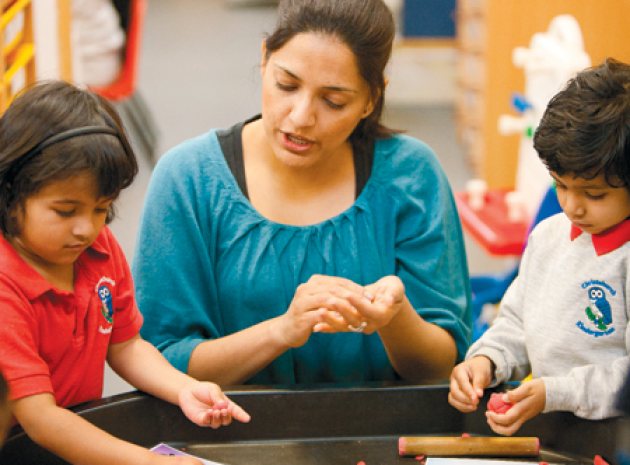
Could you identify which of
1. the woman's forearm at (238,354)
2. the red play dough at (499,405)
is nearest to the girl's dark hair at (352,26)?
the woman's forearm at (238,354)

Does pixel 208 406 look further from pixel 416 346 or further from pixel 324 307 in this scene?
pixel 416 346

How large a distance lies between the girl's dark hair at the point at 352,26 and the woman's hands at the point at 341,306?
34 centimetres

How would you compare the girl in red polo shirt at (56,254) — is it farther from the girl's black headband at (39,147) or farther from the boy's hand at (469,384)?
the boy's hand at (469,384)

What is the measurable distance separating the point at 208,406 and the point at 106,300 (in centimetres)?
19

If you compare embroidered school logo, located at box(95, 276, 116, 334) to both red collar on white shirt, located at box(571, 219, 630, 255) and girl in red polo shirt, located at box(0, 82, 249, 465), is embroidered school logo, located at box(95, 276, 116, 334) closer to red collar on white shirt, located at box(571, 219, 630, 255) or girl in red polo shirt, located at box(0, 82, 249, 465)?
girl in red polo shirt, located at box(0, 82, 249, 465)

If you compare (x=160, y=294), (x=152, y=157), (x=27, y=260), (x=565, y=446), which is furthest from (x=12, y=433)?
(x=152, y=157)

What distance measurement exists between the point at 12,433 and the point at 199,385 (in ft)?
0.78

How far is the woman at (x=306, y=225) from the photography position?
1.38m

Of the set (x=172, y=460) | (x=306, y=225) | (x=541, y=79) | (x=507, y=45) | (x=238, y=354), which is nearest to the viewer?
(x=172, y=460)

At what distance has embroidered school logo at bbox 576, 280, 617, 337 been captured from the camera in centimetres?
117

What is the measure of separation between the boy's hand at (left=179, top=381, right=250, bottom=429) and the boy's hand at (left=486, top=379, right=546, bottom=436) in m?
0.32

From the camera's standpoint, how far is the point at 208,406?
1.19m

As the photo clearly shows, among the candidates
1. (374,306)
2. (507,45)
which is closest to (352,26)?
(374,306)

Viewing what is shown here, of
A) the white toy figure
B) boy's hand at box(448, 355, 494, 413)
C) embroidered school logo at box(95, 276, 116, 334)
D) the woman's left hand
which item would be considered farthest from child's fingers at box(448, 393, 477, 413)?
the white toy figure
